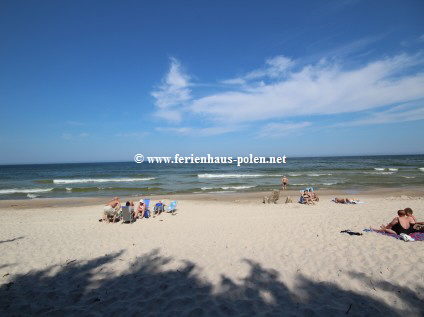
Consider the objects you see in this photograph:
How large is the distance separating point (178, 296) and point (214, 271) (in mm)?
1025

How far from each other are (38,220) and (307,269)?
1070 cm

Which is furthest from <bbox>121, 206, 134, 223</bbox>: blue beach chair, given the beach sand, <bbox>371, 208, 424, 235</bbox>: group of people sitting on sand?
<bbox>371, 208, 424, 235</bbox>: group of people sitting on sand

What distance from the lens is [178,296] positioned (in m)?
3.87

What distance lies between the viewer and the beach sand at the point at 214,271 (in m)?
3.56

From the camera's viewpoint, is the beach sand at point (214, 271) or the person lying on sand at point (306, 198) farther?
the person lying on sand at point (306, 198)

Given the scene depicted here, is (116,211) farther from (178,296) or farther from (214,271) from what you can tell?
(178,296)

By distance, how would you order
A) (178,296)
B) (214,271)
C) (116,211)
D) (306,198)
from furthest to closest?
(306,198), (116,211), (214,271), (178,296)

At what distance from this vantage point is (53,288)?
13.9 feet

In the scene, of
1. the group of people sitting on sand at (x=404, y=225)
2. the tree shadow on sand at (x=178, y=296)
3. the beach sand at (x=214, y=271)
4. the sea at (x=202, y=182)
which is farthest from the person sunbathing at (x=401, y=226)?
the sea at (x=202, y=182)

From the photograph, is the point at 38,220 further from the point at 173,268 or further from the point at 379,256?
the point at 379,256

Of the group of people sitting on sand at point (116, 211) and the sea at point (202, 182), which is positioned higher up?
the group of people sitting on sand at point (116, 211)

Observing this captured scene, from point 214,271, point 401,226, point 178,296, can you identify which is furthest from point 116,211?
point 401,226

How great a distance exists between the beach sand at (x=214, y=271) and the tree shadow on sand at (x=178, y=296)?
2 centimetres

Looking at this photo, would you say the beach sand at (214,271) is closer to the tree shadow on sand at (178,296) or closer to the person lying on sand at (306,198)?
the tree shadow on sand at (178,296)
